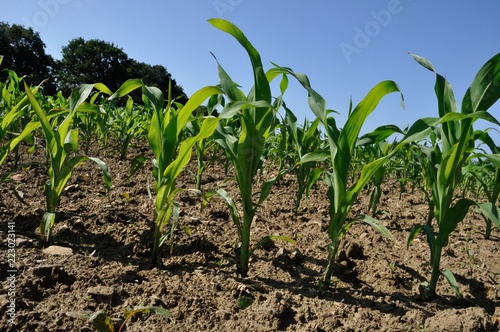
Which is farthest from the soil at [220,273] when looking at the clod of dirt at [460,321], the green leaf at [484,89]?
the green leaf at [484,89]

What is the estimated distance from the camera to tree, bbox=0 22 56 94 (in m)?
25.0

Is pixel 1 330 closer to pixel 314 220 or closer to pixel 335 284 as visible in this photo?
pixel 335 284

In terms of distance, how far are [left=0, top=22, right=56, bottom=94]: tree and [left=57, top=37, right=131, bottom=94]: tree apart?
284 cm

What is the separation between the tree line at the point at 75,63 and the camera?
2533 cm

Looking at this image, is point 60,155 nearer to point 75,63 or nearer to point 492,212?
point 492,212

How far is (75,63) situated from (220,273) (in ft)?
111

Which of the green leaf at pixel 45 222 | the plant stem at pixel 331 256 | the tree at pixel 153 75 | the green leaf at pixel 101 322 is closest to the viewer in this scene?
the green leaf at pixel 101 322

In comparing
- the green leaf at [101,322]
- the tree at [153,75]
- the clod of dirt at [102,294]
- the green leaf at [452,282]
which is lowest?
the green leaf at [101,322]

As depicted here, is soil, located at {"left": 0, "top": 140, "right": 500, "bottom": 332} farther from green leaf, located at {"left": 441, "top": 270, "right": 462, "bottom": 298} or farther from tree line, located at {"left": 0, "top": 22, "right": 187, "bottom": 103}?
tree line, located at {"left": 0, "top": 22, "right": 187, "bottom": 103}

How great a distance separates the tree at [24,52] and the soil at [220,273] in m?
25.4

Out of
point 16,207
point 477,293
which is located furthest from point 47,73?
point 477,293

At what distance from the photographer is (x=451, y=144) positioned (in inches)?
59.7

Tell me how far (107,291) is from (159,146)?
0.64 m

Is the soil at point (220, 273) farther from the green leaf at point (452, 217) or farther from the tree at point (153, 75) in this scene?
the tree at point (153, 75)
